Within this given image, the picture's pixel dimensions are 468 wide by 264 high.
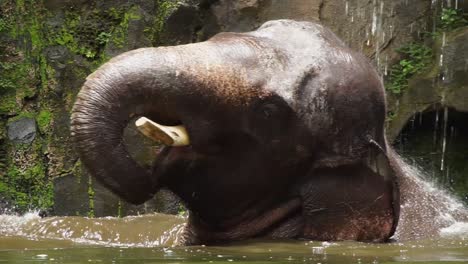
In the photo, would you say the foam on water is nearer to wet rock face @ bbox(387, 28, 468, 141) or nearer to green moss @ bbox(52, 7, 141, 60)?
wet rock face @ bbox(387, 28, 468, 141)

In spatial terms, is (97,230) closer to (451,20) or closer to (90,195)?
(90,195)

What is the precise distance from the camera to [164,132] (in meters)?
4.86

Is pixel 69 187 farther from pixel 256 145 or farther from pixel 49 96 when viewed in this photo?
pixel 256 145

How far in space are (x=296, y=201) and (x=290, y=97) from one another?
658mm

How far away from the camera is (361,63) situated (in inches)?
225

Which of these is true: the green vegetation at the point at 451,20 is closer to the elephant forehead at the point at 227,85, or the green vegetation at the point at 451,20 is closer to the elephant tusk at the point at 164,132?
the elephant forehead at the point at 227,85

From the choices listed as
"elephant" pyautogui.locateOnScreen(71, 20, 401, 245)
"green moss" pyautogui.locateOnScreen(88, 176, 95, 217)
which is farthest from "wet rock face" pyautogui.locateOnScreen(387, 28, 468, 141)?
"elephant" pyautogui.locateOnScreen(71, 20, 401, 245)

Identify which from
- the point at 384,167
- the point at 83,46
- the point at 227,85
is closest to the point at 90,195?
the point at 83,46

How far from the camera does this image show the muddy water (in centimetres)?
435

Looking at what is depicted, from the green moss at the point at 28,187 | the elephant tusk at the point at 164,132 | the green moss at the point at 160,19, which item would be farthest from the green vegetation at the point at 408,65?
the elephant tusk at the point at 164,132

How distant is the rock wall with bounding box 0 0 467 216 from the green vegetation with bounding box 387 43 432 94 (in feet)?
0.24

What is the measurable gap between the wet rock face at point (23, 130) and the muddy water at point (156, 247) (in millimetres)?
2802

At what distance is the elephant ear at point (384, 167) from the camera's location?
569 cm

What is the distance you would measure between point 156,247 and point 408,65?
168 inches
